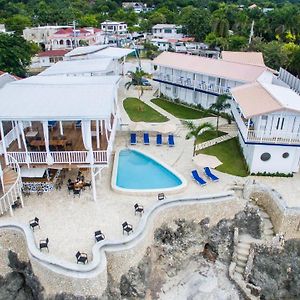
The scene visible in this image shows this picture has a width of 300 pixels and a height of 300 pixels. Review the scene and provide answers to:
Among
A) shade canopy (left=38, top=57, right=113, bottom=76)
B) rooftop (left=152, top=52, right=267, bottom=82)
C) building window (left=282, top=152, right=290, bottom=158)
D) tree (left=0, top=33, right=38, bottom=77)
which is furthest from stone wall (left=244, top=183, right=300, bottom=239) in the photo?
tree (left=0, top=33, right=38, bottom=77)

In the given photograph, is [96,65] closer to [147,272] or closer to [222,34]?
[147,272]

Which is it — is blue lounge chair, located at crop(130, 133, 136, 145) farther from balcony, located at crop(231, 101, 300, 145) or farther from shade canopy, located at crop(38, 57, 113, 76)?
shade canopy, located at crop(38, 57, 113, 76)

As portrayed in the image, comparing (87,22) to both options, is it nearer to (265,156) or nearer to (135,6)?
(135,6)

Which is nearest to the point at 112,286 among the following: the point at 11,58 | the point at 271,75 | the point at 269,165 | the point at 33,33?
the point at 269,165

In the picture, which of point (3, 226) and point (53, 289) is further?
point (3, 226)

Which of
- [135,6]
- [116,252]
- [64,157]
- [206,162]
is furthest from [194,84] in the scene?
[135,6]

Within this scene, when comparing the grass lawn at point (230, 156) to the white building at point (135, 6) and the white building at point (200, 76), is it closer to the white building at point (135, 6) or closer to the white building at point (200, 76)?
the white building at point (200, 76)
